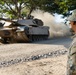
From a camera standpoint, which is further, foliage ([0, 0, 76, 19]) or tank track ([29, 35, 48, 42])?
foliage ([0, 0, 76, 19])

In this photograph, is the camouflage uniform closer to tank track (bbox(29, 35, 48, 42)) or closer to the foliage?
tank track (bbox(29, 35, 48, 42))

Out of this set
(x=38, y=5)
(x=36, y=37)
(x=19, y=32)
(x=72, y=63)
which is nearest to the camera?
(x=72, y=63)

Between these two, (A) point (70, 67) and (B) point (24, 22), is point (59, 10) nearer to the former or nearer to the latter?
(B) point (24, 22)

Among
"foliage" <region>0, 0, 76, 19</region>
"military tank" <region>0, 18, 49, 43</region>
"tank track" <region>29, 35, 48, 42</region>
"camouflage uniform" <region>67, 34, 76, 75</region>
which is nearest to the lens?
"camouflage uniform" <region>67, 34, 76, 75</region>

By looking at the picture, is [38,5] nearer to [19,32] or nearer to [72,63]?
[19,32]

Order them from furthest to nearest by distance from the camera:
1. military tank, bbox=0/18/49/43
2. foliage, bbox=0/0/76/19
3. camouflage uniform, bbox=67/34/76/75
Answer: foliage, bbox=0/0/76/19 → military tank, bbox=0/18/49/43 → camouflage uniform, bbox=67/34/76/75

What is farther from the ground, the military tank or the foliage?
the foliage

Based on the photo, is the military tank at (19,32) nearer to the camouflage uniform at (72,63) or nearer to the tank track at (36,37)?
the tank track at (36,37)

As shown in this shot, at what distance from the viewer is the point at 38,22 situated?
25.1 meters

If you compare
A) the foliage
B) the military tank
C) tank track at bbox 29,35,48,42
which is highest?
the foliage

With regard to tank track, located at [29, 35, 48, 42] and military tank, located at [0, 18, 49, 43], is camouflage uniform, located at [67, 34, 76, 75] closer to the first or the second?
military tank, located at [0, 18, 49, 43]

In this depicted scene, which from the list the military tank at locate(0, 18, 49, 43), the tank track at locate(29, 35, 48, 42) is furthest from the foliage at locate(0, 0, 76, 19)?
the military tank at locate(0, 18, 49, 43)

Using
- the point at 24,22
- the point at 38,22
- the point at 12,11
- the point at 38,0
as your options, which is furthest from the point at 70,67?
the point at 12,11

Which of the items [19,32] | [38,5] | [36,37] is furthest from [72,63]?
[38,5]
